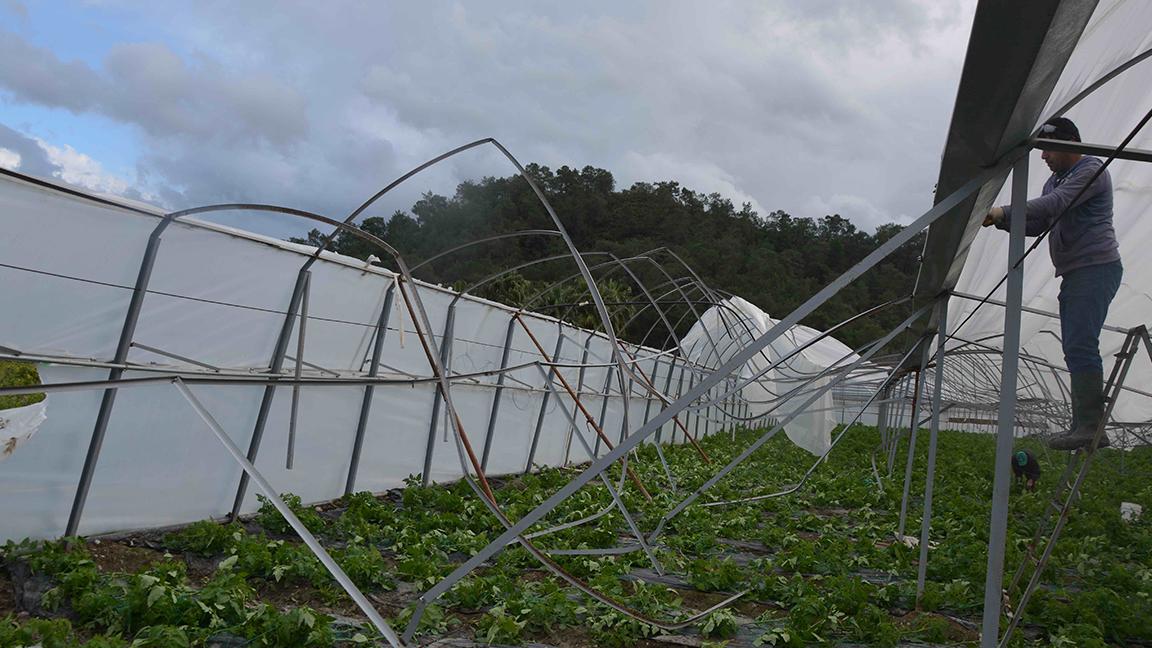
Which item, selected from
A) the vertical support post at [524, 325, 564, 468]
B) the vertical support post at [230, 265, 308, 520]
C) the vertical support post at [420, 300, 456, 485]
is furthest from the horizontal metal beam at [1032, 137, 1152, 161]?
the vertical support post at [524, 325, 564, 468]

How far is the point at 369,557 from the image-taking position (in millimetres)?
6016

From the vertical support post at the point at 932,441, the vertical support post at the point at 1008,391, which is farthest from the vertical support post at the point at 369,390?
the vertical support post at the point at 1008,391

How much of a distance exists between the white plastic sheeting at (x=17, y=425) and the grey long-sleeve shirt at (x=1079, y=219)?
5.65 metres

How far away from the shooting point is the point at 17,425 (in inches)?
217

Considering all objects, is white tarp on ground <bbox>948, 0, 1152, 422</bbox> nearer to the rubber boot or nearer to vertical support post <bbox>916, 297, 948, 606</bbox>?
vertical support post <bbox>916, 297, 948, 606</bbox>

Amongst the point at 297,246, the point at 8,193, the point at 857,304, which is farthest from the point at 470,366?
the point at 857,304

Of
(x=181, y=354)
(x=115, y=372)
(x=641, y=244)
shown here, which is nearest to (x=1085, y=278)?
(x=115, y=372)

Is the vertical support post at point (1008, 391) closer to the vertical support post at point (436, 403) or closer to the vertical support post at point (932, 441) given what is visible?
the vertical support post at point (932, 441)

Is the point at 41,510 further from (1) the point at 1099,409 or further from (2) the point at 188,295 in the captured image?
(1) the point at 1099,409

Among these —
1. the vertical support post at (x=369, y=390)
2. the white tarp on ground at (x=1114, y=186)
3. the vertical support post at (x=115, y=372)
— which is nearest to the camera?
the white tarp on ground at (x=1114, y=186)

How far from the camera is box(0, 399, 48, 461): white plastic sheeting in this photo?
537 centimetres

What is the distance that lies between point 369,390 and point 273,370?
1614mm

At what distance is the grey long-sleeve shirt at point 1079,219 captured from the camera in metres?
3.82

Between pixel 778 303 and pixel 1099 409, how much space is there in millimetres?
28569
